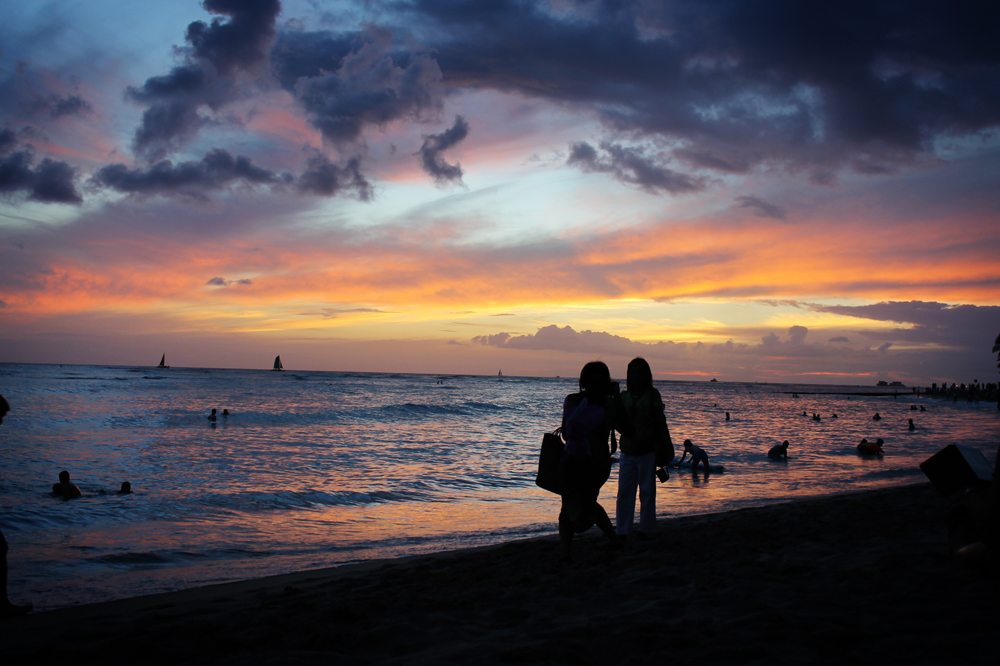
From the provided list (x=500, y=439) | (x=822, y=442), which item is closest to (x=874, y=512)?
(x=500, y=439)

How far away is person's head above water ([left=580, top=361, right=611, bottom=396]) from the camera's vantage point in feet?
17.5

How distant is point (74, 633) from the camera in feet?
13.2

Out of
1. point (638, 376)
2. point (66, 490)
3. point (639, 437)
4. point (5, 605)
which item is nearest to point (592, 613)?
point (639, 437)

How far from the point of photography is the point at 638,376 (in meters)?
6.11

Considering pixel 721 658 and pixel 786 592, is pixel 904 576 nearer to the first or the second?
pixel 786 592

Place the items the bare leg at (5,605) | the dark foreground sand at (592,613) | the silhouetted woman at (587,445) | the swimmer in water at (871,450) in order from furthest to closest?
1. the swimmer in water at (871,450)
2. the silhouetted woman at (587,445)
3. the bare leg at (5,605)
4. the dark foreground sand at (592,613)

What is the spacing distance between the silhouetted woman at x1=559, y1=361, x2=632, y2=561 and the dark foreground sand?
23.5 inches

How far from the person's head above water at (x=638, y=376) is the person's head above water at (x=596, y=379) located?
0.84m

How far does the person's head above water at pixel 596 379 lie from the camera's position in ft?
17.5

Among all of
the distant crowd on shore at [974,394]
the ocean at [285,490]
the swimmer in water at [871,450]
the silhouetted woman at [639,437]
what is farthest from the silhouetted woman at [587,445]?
the distant crowd on shore at [974,394]

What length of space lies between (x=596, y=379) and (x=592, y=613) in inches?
83.6

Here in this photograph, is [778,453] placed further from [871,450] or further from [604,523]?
[604,523]

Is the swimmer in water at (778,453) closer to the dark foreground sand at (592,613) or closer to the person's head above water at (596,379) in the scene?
the dark foreground sand at (592,613)

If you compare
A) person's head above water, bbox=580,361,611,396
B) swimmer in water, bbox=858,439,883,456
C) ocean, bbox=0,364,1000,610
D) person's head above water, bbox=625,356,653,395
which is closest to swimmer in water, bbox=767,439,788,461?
ocean, bbox=0,364,1000,610
